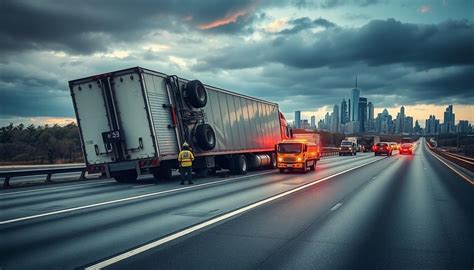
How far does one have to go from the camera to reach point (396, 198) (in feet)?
36.7

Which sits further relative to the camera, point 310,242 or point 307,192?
point 307,192

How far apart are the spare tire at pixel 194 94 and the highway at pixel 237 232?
621 centimetres

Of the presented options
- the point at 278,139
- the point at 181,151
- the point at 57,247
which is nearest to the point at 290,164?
the point at 278,139

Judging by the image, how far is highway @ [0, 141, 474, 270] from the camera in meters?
4.85

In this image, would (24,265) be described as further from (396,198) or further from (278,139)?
(278,139)

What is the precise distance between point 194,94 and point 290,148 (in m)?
7.74

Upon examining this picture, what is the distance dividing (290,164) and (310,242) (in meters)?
15.4

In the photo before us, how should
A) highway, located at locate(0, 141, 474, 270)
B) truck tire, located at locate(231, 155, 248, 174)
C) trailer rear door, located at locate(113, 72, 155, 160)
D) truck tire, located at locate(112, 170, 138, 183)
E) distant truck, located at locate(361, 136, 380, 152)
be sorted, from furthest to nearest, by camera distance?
distant truck, located at locate(361, 136, 380, 152)
truck tire, located at locate(231, 155, 248, 174)
truck tire, located at locate(112, 170, 138, 183)
trailer rear door, located at locate(113, 72, 155, 160)
highway, located at locate(0, 141, 474, 270)

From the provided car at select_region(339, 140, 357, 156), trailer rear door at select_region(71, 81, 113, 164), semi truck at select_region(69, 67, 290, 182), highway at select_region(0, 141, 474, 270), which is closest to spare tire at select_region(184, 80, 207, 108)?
semi truck at select_region(69, 67, 290, 182)

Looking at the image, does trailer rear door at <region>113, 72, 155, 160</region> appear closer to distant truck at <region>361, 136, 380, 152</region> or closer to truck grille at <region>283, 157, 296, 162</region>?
truck grille at <region>283, 157, 296, 162</region>

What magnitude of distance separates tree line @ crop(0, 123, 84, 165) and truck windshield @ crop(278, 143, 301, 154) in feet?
125

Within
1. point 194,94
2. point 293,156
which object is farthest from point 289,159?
point 194,94

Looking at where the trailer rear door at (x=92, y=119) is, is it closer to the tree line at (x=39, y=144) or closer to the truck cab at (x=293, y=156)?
the truck cab at (x=293, y=156)

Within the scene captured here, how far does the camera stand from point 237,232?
649 centimetres
